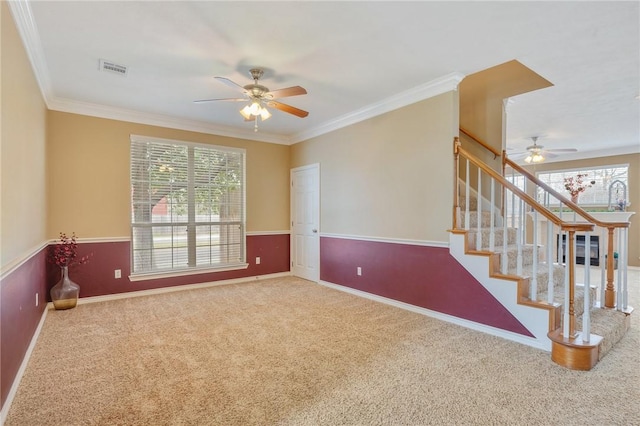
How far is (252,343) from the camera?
2.90m

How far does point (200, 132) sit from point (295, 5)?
3419 millimetres

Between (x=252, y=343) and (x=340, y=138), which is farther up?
(x=340, y=138)

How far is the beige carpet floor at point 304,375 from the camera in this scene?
1901 mm

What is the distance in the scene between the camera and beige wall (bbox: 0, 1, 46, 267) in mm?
2012

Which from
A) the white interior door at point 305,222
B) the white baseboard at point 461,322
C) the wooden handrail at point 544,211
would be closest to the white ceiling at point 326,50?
the wooden handrail at point 544,211

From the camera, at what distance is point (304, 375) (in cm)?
233

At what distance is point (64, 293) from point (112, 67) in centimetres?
271

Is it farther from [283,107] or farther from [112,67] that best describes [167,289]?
[283,107]

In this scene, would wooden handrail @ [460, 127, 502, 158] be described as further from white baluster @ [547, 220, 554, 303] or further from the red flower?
the red flower

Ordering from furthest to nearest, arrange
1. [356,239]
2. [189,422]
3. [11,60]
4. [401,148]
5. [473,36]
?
[356,239], [401,148], [473,36], [11,60], [189,422]

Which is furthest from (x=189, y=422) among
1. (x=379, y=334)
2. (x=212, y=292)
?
(x=212, y=292)

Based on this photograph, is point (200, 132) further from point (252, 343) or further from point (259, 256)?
point (252, 343)

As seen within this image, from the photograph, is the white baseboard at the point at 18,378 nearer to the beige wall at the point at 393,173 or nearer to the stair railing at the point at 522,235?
the beige wall at the point at 393,173

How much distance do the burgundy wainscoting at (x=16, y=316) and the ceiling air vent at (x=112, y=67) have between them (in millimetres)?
1898
